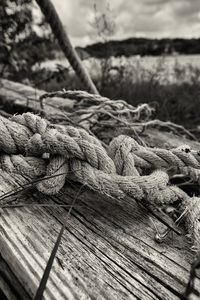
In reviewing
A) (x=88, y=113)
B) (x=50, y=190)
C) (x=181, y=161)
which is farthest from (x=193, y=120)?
(x=50, y=190)

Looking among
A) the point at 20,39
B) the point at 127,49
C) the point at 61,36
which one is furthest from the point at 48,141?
the point at 127,49

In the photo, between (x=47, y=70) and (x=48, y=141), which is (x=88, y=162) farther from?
(x=47, y=70)

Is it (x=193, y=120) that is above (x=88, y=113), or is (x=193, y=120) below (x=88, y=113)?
below

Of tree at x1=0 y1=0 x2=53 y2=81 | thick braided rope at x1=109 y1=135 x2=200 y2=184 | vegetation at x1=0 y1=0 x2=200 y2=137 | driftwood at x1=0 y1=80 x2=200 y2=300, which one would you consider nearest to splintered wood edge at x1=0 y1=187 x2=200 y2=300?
driftwood at x1=0 y1=80 x2=200 y2=300

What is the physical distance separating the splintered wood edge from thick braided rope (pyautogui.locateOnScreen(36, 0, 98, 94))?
1.74m

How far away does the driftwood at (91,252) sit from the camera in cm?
78

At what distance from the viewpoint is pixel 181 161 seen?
3.68 feet

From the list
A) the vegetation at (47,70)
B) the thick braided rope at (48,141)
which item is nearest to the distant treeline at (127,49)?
the vegetation at (47,70)

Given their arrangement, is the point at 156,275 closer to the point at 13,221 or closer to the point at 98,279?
the point at 98,279

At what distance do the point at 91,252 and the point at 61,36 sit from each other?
6.74 feet

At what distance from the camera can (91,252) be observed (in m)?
0.88

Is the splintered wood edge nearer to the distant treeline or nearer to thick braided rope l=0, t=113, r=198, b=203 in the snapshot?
thick braided rope l=0, t=113, r=198, b=203

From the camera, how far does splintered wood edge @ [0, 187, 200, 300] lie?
776 millimetres

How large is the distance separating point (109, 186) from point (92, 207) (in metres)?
0.13
